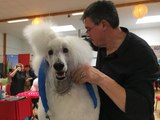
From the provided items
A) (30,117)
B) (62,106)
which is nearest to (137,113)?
(62,106)

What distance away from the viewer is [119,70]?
83cm

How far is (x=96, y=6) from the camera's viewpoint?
2.81 ft

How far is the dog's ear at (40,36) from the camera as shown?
786mm

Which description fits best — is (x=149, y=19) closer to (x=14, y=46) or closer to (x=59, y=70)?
(x=14, y=46)

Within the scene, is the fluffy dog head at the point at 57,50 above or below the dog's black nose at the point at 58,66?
above

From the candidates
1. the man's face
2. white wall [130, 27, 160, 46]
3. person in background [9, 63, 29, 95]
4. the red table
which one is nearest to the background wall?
white wall [130, 27, 160, 46]

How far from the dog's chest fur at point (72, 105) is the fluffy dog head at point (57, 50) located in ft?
0.11

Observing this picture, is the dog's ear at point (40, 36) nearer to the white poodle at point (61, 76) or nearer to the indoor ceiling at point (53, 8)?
the white poodle at point (61, 76)

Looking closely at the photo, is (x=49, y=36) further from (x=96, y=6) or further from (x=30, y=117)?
(x=30, y=117)

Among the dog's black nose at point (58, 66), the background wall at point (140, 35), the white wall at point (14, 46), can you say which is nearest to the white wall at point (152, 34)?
the background wall at point (140, 35)

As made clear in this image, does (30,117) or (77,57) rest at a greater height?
(77,57)

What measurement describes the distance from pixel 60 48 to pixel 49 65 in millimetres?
74

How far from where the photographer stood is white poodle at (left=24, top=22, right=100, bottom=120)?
78 centimetres

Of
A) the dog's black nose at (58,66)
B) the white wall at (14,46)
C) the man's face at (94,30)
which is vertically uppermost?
the white wall at (14,46)
